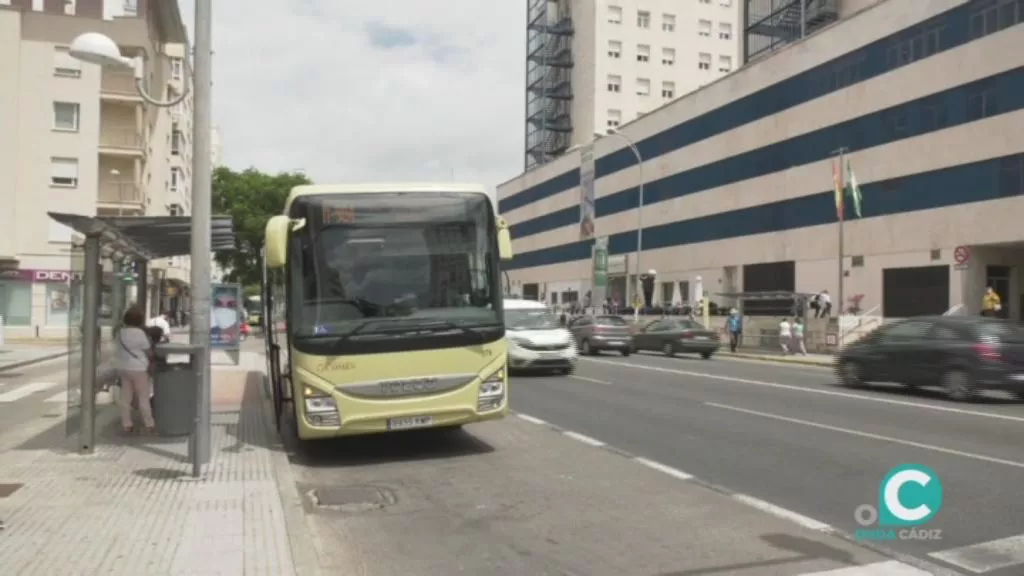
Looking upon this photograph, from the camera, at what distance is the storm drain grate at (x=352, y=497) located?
7.49m

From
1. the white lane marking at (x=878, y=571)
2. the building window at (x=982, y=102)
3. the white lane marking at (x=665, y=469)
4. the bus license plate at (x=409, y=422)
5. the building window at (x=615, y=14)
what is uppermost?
the building window at (x=615, y=14)

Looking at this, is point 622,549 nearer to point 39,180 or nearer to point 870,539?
point 870,539

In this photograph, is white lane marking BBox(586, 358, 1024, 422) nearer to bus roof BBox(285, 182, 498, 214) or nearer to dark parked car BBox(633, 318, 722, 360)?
dark parked car BBox(633, 318, 722, 360)

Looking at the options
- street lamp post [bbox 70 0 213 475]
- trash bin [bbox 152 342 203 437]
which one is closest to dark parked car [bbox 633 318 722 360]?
trash bin [bbox 152 342 203 437]

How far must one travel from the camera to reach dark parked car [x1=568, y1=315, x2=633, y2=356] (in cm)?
2895

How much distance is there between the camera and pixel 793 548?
19.6ft

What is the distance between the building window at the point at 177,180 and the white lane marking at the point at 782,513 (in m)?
63.8

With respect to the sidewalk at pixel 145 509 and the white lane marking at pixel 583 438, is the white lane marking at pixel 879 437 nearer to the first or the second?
the white lane marking at pixel 583 438

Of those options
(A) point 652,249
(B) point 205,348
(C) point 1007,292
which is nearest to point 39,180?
(A) point 652,249

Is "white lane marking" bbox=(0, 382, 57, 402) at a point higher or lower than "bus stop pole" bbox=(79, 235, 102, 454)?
lower

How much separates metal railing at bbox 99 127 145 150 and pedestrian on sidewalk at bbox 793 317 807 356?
33.3m

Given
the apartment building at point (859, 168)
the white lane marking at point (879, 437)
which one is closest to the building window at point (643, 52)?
the apartment building at point (859, 168)

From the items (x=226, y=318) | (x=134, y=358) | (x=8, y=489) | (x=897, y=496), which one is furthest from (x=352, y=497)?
(x=226, y=318)

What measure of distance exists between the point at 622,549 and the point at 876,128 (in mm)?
36843
